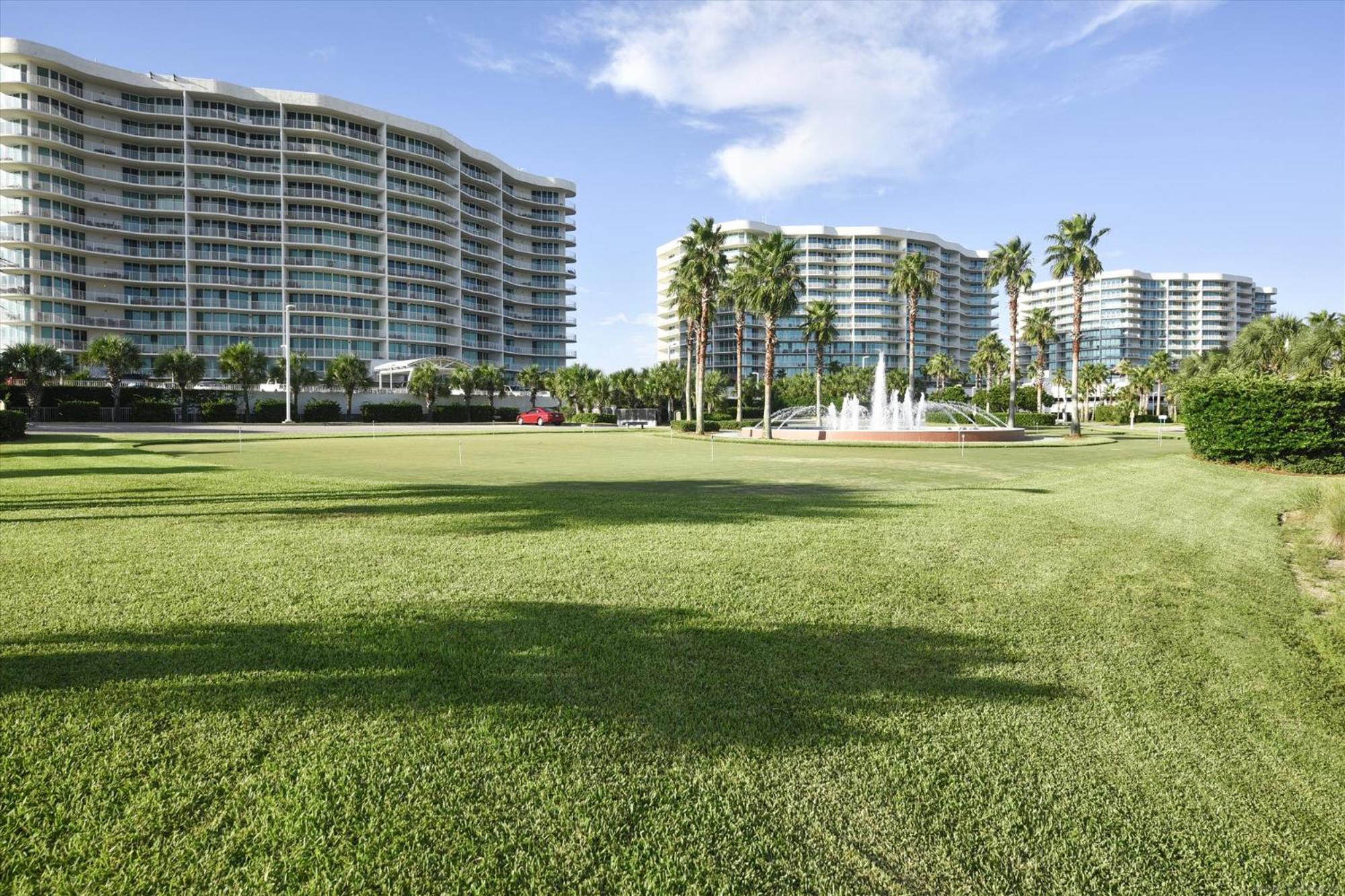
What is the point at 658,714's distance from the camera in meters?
4.50

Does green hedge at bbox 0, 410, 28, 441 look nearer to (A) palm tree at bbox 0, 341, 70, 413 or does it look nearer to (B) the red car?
(A) palm tree at bbox 0, 341, 70, 413

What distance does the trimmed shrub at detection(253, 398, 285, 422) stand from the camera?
2918 inches

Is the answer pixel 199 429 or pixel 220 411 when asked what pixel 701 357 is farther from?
pixel 220 411

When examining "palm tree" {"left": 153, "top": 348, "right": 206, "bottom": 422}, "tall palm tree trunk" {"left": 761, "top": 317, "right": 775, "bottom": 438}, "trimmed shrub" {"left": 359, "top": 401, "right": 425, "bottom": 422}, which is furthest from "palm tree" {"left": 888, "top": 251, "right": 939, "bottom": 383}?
"palm tree" {"left": 153, "top": 348, "right": 206, "bottom": 422}

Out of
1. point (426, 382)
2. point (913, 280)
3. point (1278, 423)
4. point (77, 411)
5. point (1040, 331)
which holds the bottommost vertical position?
point (1278, 423)

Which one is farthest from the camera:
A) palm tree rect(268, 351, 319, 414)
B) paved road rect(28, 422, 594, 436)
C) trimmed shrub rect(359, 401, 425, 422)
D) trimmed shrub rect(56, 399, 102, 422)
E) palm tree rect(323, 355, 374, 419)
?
trimmed shrub rect(359, 401, 425, 422)

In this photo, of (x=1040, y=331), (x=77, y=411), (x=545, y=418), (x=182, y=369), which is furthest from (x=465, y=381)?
(x=1040, y=331)

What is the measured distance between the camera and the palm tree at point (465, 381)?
281 ft

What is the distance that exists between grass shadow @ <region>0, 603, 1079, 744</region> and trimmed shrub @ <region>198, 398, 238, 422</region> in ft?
255

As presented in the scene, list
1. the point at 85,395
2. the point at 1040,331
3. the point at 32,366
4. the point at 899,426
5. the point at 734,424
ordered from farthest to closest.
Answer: the point at 1040,331 → the point at 734,424 → the point at 85,395 → the point at 32,366 → the point at 899,426

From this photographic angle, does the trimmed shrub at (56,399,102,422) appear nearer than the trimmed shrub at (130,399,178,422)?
Yes

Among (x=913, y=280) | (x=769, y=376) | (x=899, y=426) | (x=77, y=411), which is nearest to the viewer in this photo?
(x=769, y=376)

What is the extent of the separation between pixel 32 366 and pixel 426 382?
32.9 m

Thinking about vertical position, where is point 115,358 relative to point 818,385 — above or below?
above
